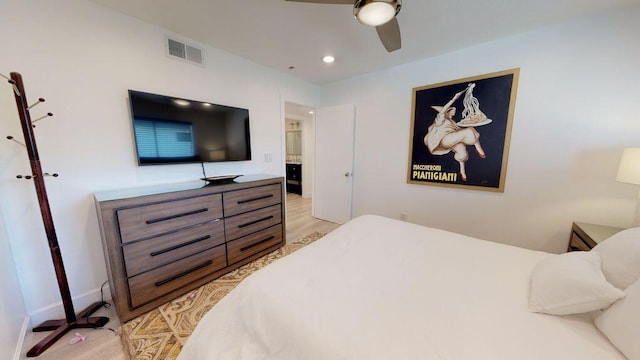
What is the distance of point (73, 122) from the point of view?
63.4 inches

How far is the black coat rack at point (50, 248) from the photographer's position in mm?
1260

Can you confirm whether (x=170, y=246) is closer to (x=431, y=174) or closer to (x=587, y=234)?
(x=431, y=174)

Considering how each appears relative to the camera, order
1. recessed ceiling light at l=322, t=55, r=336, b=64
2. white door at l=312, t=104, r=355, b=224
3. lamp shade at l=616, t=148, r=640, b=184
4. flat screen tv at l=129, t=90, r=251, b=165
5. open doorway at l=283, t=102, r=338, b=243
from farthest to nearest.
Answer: open doorway at l=283, t=102, r=338, b=243, white door at l=312, t=104, r=355, b=224, recessed ceiling light at l=322, t=55, r=336, b=64, flat screen tv at l=129, t=90, r=251, b=165, lamp shade at l=616, t=148, r=640, b=184

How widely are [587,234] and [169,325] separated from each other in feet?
10.8

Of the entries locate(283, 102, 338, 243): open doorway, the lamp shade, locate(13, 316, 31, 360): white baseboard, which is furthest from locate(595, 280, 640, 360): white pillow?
locate(283, 102, 338, 243): open doorway

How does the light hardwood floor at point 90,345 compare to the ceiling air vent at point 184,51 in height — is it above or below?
below

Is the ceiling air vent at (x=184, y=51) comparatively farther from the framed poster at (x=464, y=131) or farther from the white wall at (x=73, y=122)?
the framed poster at (x=464, y=131)

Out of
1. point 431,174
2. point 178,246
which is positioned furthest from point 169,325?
point 431,174

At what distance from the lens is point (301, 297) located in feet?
3.01

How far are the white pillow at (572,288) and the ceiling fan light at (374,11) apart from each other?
1586 mm

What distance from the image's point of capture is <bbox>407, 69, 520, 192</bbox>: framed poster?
7.27ft

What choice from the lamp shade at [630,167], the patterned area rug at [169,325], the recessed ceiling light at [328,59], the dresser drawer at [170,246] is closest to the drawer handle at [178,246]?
the dresser drawer at [170,246]

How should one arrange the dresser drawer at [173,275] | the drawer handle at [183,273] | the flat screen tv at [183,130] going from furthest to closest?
the flat screen tv at [183,130]
the drawer handle at [183,273]
the dresser drawer at [173,275]

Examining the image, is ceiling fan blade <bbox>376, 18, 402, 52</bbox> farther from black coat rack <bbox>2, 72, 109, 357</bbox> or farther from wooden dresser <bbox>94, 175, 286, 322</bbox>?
black coat rack <bbox>2, 72, 109, 357</bbox>
